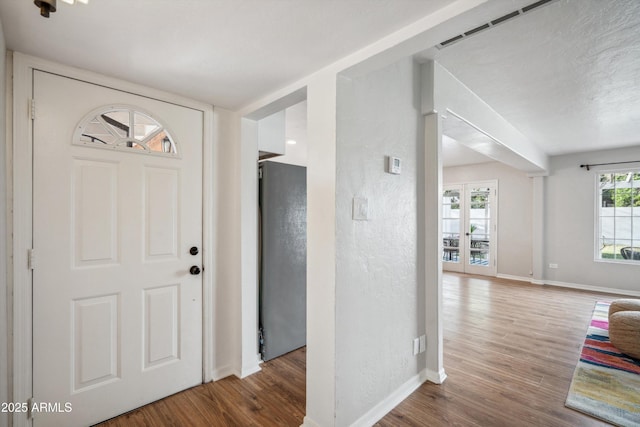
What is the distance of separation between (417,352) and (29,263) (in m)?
2.64

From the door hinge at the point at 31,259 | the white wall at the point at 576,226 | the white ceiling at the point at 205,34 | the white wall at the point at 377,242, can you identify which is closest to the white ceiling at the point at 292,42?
the white ceiling at the point at 205,34

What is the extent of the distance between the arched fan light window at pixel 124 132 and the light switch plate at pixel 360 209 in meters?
1.44

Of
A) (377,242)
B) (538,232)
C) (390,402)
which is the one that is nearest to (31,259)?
(377,242)

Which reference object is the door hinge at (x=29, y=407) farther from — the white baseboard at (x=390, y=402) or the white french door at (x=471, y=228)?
the white french door at (x=471, y=228)

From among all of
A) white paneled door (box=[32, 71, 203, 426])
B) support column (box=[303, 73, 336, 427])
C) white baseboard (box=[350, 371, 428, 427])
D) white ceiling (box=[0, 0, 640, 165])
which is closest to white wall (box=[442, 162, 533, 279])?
white ceiling (box=[0, 0, 640, 165])

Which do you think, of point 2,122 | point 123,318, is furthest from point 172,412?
point 2,122

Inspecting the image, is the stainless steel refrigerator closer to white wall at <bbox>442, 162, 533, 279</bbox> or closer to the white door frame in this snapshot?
the white door frame

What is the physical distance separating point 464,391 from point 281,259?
73.7 inches

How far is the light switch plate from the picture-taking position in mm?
1776

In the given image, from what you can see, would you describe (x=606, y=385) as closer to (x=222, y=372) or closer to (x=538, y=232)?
→ (x=222, y=372)

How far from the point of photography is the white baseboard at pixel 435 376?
2350 millimetres

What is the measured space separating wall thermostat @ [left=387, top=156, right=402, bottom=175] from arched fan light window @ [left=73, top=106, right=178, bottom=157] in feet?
5.23

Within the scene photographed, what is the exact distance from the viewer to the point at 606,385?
2.31 meters

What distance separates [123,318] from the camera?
6.44 ft
